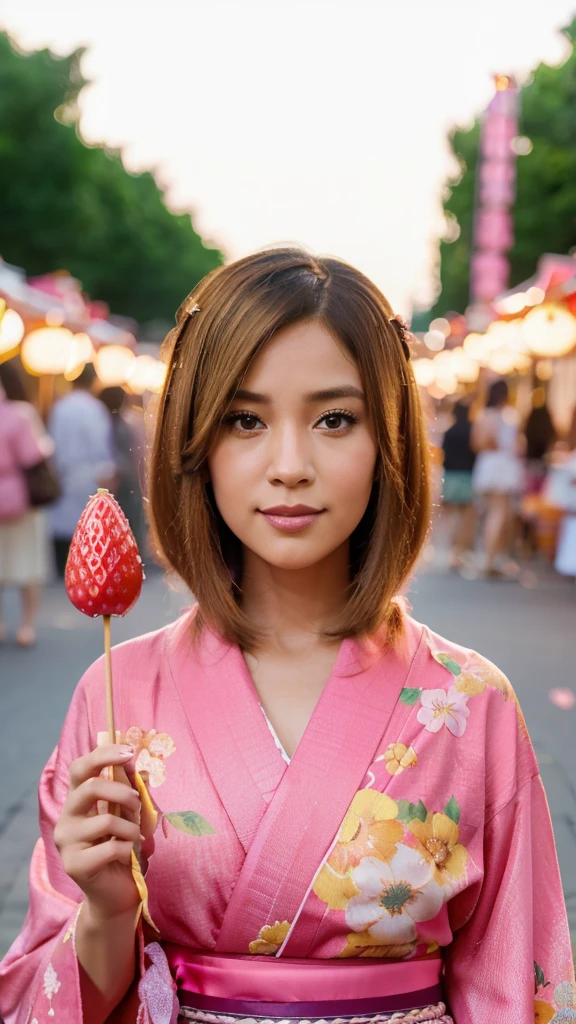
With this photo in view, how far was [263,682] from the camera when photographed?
1966 millimetres

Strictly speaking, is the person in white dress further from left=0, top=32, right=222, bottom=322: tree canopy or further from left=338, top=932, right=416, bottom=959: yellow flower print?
left=0, top=32, right=222, bottom=322: tree canopy

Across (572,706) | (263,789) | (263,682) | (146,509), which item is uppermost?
(146,509)

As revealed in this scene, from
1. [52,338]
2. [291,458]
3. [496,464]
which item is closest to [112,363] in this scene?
[52,338]

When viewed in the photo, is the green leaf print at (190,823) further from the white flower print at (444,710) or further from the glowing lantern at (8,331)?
the glowing lantern at (8,331)

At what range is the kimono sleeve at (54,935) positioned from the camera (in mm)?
1690

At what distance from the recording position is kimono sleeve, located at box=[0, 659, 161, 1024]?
169cm

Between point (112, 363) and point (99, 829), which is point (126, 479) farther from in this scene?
point (99, 829)

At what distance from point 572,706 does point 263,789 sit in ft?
17.9

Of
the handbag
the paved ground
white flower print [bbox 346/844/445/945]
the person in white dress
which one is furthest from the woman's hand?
the person in white dress

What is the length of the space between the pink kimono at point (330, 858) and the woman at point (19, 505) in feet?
20.7

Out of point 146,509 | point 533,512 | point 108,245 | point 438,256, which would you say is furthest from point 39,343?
point 438,256

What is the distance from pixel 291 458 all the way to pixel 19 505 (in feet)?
22.2

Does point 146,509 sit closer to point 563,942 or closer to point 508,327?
point 563,942

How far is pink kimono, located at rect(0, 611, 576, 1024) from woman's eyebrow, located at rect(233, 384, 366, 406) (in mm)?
401
